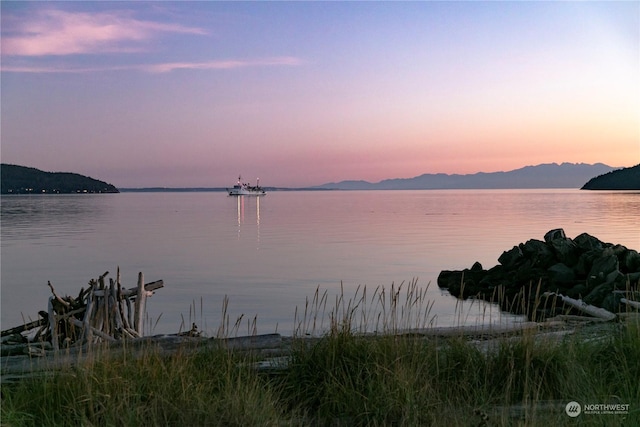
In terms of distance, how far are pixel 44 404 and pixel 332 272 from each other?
22198 mm

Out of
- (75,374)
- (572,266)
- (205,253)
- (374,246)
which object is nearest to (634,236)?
(374,246)

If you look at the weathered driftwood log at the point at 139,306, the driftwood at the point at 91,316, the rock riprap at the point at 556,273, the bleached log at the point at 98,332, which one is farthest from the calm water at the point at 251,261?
the bleached log at the point at 98,332

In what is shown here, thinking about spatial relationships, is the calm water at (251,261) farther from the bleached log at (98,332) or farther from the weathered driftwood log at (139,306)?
the bleached log at (98,332)

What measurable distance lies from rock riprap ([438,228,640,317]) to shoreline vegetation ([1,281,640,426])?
27.9 feet

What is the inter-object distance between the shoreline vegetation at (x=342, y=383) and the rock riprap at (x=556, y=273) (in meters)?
8.49

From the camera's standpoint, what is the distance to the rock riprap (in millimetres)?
17234

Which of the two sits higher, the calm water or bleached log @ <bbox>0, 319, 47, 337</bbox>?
bleached log @ <bbox>0, 319, 47, 337</bbox>

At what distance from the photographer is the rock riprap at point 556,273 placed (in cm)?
1723

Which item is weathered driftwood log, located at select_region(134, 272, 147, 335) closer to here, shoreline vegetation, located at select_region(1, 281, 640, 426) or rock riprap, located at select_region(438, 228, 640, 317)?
shoreline vegetation, located at select_region(1, 281, 640, 426)

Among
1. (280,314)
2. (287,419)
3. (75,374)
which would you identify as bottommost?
(280,314)

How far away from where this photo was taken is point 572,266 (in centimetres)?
2128

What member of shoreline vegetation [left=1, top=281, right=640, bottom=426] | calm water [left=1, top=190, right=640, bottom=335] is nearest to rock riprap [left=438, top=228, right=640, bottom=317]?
calm water [left=1, top=190, right=640, bottom=335]

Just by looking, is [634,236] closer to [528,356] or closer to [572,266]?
[572,266]

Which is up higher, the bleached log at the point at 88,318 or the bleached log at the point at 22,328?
the bleached log at the point at 88,318
